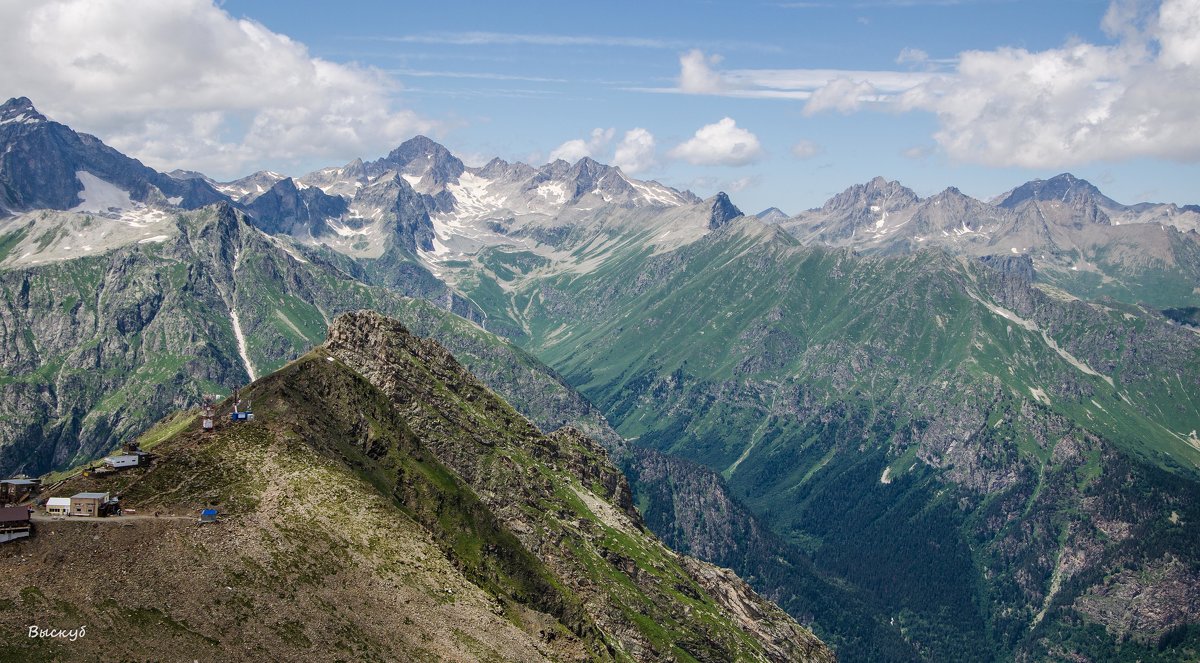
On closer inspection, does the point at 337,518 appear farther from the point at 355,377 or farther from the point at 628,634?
→ the point at 628,634

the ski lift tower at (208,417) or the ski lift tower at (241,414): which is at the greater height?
the ski lift tower at (241,414)

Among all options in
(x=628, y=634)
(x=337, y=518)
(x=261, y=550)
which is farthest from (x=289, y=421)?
(x=628, y=634)

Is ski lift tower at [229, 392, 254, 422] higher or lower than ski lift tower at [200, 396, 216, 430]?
higher

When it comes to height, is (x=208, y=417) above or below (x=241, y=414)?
below

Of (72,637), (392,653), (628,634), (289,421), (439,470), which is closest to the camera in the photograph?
(72,637)

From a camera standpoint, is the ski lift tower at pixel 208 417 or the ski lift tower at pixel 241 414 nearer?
the ski lift tower at pixel 208 417

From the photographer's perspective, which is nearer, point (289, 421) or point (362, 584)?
point (362, 584)

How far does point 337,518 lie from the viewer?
134 metres

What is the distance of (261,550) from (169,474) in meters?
17.9

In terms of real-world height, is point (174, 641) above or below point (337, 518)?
below

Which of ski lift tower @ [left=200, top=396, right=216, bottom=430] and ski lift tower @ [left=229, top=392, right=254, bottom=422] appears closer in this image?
ski lift tower @ [left=200, top=396, right=216, bottom=430]

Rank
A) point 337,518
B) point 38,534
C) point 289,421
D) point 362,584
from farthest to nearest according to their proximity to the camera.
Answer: point 289,421 < point 337,518 < point 362,584 < point 38,534

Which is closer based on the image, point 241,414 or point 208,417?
point 208,417

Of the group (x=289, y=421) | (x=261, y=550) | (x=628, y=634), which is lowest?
(x=628, y=634)
